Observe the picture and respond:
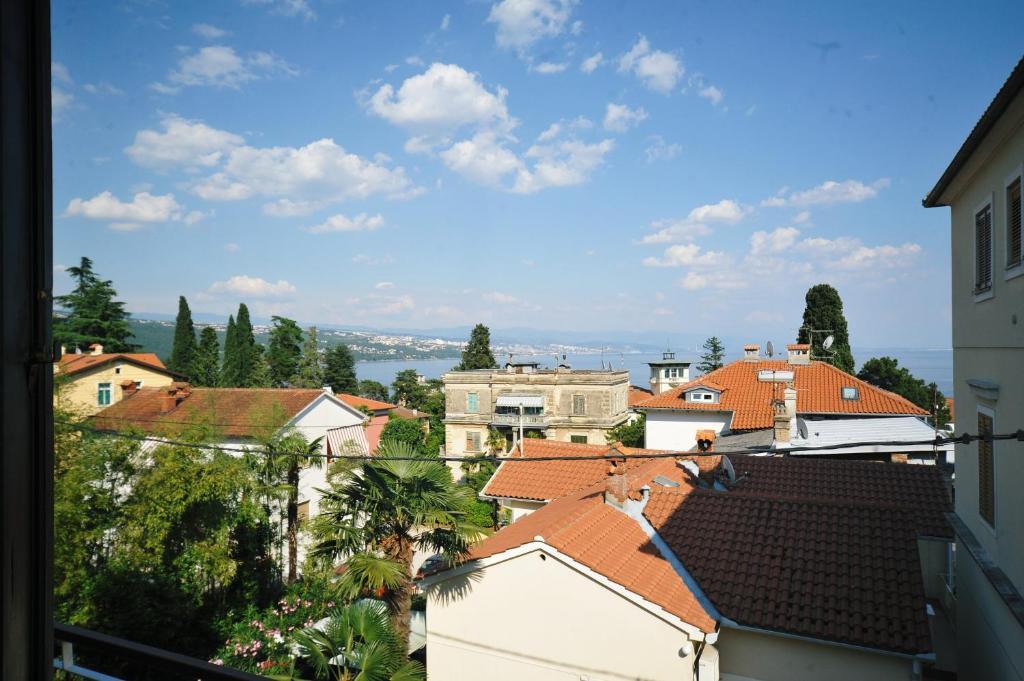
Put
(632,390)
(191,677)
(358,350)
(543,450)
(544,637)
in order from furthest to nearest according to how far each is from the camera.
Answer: (358,350) → (632,390) → (543,450) → (544,637) → (191,677)

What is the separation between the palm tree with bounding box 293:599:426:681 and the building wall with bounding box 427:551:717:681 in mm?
518

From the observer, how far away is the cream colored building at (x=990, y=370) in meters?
4.78

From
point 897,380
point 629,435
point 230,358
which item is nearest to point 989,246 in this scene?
point 629,435

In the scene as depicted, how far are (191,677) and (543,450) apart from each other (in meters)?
14.3

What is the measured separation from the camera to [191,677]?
1358 mm

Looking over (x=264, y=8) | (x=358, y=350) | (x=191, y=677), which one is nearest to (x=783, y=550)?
(x=191, y=677)

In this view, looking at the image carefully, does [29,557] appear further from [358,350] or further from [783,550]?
[358,350]

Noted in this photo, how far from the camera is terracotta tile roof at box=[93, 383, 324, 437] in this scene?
618 inches

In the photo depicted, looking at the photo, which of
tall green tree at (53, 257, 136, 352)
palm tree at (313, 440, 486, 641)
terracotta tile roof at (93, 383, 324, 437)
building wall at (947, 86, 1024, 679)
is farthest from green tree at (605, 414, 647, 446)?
tall green tree at (53, 257, 136, 352)

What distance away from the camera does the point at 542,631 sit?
25.1 ft

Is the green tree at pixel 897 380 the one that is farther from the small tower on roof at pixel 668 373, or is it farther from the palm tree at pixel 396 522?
the palm tree at pixel 396 522

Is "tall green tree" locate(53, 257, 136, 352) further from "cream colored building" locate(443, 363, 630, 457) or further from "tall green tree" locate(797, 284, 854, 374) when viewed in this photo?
"tall green tree" locate(797, 284, 854, 374)

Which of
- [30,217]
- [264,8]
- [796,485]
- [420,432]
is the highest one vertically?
[264,8]

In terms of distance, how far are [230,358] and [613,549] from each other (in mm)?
36980
